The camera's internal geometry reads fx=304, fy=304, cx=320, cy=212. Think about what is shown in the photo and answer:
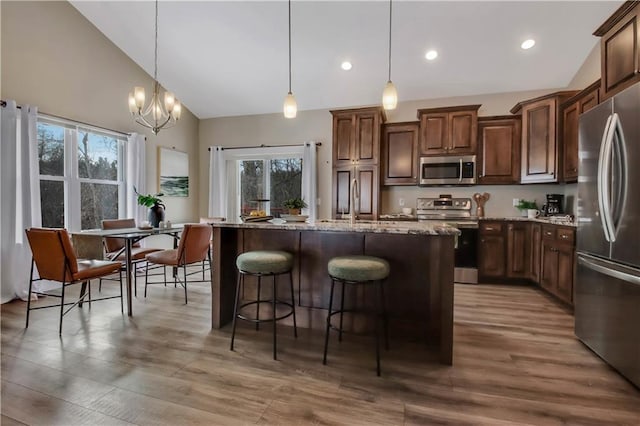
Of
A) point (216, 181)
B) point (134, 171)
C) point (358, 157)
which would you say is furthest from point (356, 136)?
point (134, 171)

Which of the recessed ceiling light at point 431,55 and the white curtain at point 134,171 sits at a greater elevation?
the recessed ceiling light at point 431,55

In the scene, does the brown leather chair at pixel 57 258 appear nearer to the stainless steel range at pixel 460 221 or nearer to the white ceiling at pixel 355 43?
the white ceiling at pixel 355 43

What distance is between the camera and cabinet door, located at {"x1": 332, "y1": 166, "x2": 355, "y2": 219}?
4801 millimetres

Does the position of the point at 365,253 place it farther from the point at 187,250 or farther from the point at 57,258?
the point at 57,258

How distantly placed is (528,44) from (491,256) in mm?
2737

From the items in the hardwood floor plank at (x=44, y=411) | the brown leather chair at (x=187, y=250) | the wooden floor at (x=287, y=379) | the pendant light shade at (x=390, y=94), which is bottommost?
the hardwood floor plank at (x=44, y=411)

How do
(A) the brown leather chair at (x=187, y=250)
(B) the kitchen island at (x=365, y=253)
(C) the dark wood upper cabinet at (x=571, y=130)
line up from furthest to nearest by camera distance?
(C) the dark wood upper cabinet at (x=571, y=130) → (A) the brown leather chair at (x=187, y=250) → (B) the kitchen island at (x=365, y=253)

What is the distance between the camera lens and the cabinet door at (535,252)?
12.6 feet

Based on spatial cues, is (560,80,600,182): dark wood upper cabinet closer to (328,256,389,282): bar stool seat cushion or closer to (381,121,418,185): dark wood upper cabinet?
(381,121,418,185): dark wood upper cabinet

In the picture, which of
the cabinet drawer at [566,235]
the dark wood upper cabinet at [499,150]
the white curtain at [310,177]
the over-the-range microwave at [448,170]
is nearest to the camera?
the cabinet drawer at [566,235]

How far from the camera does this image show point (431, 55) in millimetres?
4055

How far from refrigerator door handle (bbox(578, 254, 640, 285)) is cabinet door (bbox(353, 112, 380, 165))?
9.33 feet

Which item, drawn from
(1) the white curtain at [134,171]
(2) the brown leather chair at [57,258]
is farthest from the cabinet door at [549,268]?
(1) the white curtain at [134,171]

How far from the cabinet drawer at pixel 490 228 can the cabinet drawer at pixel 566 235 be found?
84 cm
